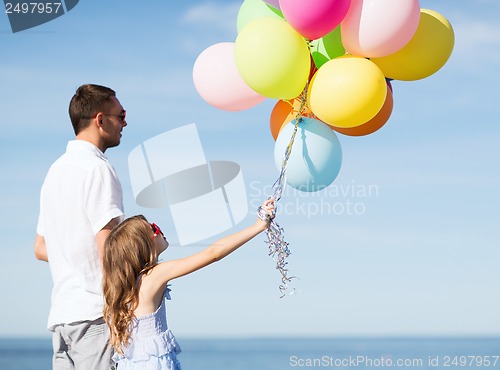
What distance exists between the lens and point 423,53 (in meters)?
3.00

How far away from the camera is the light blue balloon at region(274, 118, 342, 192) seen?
9.59 feet

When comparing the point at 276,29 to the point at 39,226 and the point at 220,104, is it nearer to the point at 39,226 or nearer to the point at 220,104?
the point at 220,104

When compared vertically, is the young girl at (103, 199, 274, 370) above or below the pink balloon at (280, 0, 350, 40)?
below

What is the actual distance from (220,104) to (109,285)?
1.02 metres

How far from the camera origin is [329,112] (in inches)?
111

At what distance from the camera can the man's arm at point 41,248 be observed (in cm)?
276

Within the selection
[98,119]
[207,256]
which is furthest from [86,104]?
[207,256]

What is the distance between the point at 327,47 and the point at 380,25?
28 centimetres

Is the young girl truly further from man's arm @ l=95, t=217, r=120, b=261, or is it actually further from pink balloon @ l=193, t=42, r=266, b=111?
pink balloon @ l=193, t=42, r=266, b=111

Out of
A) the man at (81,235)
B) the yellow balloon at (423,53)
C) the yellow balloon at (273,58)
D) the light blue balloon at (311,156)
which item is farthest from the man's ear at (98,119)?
the yellow balloon at (423,53)

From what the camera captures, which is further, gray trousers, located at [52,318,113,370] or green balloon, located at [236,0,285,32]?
green balloon, located at [236,0,285,32]

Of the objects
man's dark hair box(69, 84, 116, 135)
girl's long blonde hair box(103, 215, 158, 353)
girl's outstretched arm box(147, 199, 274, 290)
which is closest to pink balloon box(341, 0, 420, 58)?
girl's outstretched arm box(147, 199, 274, 290)

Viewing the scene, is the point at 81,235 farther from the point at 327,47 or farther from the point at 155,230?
the point at 327,47

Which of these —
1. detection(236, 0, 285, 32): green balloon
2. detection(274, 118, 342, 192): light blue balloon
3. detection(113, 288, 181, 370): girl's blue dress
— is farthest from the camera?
detection(236, 0, 285, 32): green balloon
